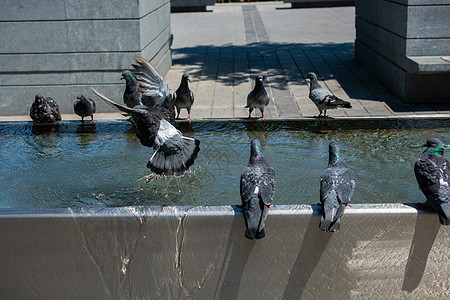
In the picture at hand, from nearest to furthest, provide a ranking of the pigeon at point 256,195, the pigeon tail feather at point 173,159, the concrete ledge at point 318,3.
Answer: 1. the pigeon at point 256,195
2. the pigeon tail feather at point 173,159
3. the concrete ledge at point 318,3

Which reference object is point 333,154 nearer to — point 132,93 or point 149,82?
point 149,82

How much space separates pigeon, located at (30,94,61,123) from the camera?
682 cm

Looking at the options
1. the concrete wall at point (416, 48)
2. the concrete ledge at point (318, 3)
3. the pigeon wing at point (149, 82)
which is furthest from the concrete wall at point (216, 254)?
the concrete ledge at point (318, 3)

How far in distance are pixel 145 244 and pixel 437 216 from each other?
188cm

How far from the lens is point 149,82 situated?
19.8 ft

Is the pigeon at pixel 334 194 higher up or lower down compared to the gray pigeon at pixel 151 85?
lower down

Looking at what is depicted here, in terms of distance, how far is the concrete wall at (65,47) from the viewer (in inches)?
347

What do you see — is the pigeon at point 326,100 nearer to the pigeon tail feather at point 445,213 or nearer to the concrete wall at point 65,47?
the concrete wall at point 65,47

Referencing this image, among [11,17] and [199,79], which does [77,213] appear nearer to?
[11,17]

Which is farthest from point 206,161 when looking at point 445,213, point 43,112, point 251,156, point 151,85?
point 445,213

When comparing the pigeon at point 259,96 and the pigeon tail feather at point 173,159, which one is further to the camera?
the pigeon at point 259,96

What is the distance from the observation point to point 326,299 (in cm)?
371

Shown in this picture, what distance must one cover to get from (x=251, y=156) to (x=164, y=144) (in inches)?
48.9

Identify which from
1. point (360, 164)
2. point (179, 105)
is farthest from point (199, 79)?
point (360, 164)
